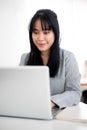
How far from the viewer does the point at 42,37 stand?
160cm

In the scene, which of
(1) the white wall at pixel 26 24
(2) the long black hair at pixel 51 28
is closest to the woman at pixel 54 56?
(2) the long black hair at pixel 51 28

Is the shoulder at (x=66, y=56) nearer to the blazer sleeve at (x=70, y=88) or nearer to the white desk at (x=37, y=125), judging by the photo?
the blazer sleeve at (x=70, y=88)

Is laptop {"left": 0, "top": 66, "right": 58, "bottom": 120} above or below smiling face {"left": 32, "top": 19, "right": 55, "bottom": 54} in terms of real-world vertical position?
below

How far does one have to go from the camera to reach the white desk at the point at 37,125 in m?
1.12

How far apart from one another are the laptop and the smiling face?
51 cm

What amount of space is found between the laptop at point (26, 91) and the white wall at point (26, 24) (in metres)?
2.05

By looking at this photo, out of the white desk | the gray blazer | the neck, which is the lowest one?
the white desk

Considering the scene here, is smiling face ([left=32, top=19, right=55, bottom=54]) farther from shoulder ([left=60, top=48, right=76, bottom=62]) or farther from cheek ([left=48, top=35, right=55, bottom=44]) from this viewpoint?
shoulder ([left=60, top=48, right=76, bottom=62])

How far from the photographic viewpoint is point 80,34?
350 cm

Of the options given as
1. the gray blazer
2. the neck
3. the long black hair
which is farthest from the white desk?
the neck

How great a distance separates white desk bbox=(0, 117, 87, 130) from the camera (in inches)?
43.9

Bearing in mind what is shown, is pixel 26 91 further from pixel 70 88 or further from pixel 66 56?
pixel 66 56

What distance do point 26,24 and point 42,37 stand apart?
173cm

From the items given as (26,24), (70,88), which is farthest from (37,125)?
(26,24)
